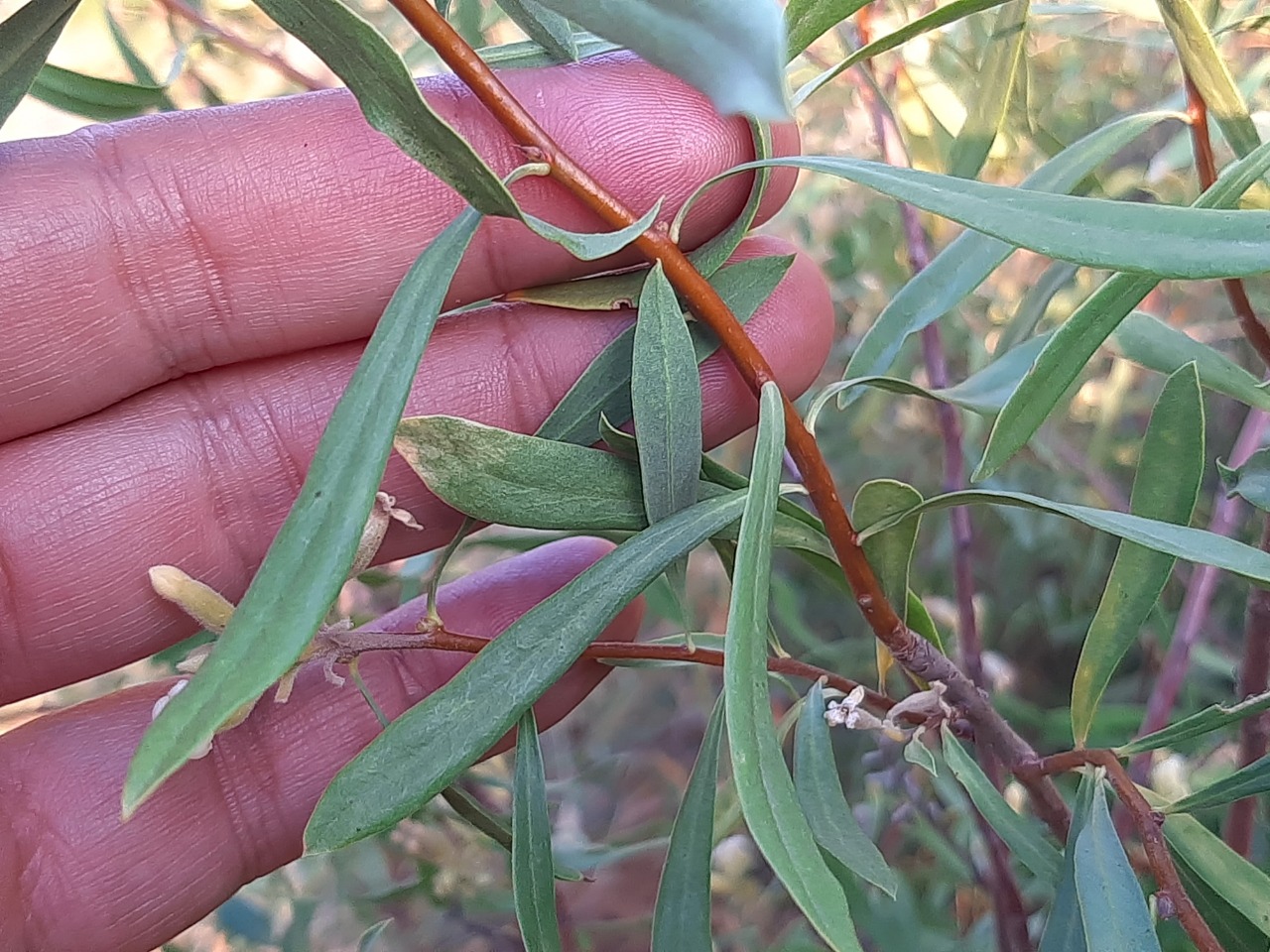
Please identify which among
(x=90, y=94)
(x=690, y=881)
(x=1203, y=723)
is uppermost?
(x=90, y=94)

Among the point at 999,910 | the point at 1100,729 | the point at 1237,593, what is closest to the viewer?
the point at 999,910

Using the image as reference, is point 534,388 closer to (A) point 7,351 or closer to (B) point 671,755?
(A) point 7,351

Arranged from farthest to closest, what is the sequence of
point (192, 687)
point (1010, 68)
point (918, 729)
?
1. point (1010, 68)
2. point (918, 729)
3. point (192, 687)

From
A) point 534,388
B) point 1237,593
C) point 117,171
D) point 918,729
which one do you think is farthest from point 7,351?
point 1237,593

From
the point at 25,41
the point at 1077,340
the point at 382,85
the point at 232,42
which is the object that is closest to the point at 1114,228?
the point at 1077,340

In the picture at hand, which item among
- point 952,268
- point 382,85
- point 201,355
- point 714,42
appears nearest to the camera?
point 714,42

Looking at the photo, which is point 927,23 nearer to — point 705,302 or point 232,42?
point 705,302

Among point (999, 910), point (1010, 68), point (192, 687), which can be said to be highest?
point (1010, 68)

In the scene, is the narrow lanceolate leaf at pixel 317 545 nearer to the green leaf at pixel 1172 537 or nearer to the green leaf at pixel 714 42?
the green leaf at pixel 714 42
